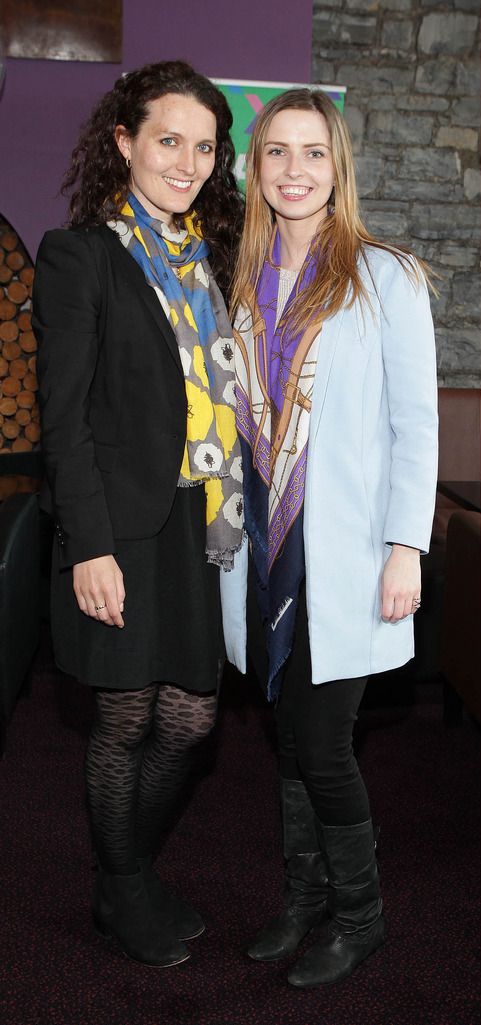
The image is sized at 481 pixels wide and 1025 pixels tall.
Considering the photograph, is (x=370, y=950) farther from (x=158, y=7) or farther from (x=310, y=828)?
(x=158, y=7)

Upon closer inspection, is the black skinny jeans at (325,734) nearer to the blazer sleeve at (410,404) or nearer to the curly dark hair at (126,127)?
the blazer sleeve at (410,404)

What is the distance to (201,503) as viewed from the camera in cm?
179

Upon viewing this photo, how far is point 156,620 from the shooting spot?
177cm

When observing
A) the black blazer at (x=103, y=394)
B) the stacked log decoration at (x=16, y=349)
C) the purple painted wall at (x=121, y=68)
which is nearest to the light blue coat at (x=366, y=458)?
the black blazer at (x=103, y=394)

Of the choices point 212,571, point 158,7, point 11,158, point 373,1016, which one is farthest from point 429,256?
point 373,1016

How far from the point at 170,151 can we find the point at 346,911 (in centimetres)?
153

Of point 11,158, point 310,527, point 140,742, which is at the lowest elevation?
point 140,742

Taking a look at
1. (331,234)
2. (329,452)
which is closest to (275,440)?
(329,452)

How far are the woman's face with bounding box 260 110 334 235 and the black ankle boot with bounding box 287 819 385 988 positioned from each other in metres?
1.21

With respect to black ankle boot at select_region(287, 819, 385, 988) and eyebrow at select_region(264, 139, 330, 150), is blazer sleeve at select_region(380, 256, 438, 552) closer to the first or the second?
eyebrow at select_region(264, 139, 330, 150)

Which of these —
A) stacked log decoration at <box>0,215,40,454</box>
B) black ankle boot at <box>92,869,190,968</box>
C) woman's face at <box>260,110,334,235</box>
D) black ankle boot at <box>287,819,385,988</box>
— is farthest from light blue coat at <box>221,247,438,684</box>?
stacked log decoration at <box>0,215,40,454</box>

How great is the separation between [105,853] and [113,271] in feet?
3.86

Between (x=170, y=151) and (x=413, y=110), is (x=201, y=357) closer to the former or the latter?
(x=170, y=151)

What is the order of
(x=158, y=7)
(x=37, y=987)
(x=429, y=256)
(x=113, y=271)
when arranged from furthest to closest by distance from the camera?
1. (x=429, y=256)
2. (x=158, y=7)
3. (x=37, y=987)
4. (x=113, y=271)
